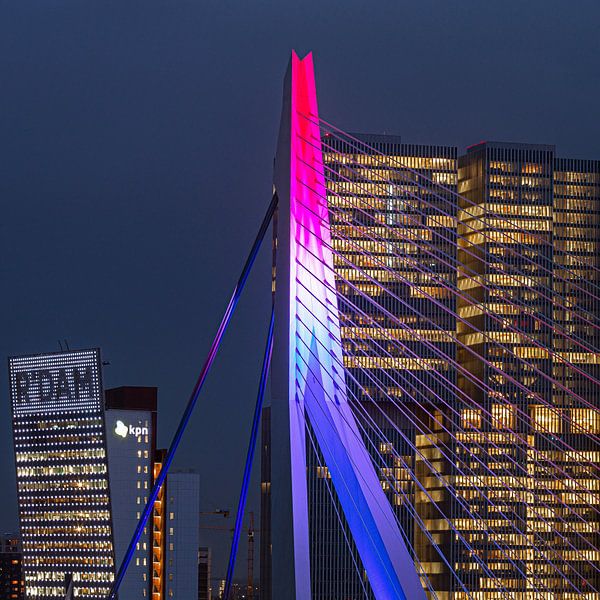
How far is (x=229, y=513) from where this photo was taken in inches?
4491

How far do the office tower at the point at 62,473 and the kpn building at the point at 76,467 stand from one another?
71mm

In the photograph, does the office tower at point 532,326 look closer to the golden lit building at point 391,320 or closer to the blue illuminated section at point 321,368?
the golden lit building at point 391,320

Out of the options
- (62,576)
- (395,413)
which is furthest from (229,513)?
(395,413)

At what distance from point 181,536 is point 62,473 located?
12.1 m

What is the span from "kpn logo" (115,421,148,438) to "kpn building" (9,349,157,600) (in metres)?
0.07

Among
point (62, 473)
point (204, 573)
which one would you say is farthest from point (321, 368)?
point (204, 573)

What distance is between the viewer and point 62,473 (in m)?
104

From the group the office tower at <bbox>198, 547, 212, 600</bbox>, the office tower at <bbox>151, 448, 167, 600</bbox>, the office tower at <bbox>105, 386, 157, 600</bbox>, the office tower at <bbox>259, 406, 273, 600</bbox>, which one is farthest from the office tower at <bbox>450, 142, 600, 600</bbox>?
the office tower at <bbox>198, 547, 212, 600</bbox>

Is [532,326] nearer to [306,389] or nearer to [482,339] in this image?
[482,339]

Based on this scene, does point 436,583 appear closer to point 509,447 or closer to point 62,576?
point 509,447

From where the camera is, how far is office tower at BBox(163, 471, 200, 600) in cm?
9606

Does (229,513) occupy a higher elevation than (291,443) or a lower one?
lower

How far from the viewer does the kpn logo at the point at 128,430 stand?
9994cm

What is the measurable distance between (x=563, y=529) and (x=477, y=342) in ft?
39.1
